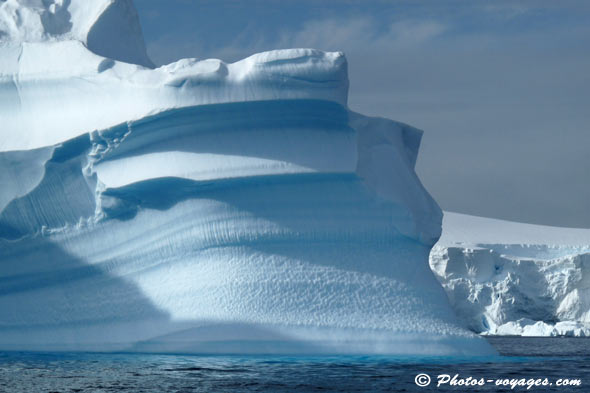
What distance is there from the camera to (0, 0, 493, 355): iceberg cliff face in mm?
12641

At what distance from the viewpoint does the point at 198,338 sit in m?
12.6

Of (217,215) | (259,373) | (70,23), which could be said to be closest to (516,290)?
(217,215)

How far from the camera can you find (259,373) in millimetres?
10914

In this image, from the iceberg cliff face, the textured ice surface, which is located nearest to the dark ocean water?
the iceberg cliff face

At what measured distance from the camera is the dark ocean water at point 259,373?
994 centimetres

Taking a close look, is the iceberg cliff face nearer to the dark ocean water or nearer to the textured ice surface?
the dark ocean water

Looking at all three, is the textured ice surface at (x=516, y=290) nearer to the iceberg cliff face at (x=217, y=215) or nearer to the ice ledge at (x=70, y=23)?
the iceberg cliff face at (x=217, y=215)

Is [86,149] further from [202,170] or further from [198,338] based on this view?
[198,338]

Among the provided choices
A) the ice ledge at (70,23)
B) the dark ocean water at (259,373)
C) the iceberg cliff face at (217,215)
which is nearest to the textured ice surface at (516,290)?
the dark ocean water at (259,373)

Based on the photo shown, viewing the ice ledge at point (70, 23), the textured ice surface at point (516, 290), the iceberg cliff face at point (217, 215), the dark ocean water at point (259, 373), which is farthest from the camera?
the textured ice surface at point (516, 290)

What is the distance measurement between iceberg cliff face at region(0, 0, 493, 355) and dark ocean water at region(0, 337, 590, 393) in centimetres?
41

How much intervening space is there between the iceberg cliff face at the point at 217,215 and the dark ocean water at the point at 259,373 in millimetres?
408

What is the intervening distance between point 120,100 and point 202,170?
159cm

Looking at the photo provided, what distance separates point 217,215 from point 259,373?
9.06 ft
